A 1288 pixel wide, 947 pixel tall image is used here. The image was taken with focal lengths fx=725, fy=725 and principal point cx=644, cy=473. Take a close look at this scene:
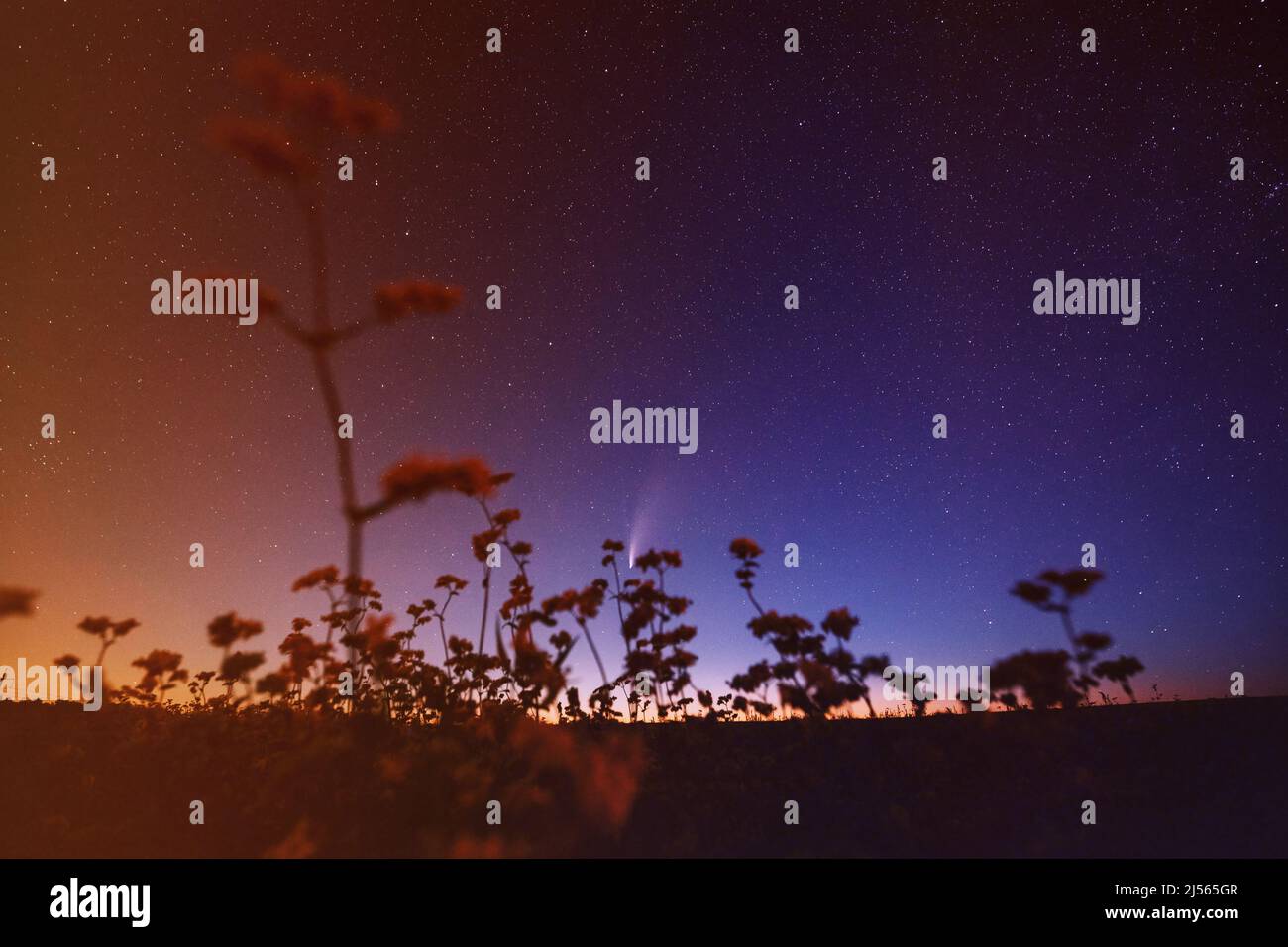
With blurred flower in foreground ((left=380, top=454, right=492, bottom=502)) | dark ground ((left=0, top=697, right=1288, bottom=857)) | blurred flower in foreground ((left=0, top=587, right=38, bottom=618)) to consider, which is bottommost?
dark ground ((left=0, top=697, right=1288, bottom=857))

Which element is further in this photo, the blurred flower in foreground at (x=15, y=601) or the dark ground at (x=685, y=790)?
the blurred flower in foreground at (x=15, y=601)

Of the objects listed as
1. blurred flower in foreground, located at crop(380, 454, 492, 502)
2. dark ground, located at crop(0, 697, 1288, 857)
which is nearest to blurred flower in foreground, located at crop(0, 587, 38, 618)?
dark ground, located at crop(0, 697, 1288, 857)

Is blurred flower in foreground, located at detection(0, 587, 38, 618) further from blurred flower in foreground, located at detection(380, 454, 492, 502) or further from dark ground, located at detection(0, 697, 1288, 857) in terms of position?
blurred flower in foreground, located at detection(380, 454, 492, 502)

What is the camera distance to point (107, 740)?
4609 mm

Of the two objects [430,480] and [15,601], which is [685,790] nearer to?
[430,480]

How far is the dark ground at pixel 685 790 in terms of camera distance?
3.89 metres

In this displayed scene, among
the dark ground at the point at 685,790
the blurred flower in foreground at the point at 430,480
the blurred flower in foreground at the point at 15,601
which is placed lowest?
the dark ground at the point at 685,790

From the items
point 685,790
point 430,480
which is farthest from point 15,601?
point 685,790

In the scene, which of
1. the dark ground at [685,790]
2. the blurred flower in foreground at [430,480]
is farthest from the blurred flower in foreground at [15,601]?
the blurred flower in foreground at [430,480]

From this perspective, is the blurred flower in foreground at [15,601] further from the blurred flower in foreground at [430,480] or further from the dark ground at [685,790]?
the blurred flower in foreground at [430,480]

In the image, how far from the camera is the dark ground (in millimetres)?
3895
